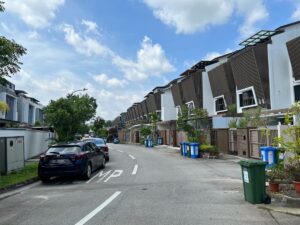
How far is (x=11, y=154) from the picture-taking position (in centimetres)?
1591

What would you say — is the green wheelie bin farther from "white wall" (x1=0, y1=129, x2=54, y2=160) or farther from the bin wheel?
"white wall" (x1=0, y1=129, x2=54, y2=160)

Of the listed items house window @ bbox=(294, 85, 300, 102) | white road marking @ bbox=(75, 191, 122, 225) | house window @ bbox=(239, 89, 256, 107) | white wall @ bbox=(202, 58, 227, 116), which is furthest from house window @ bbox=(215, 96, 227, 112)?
white road marking @ bbox=(75, 191, 122, 225)

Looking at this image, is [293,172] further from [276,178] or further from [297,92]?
[297,92]

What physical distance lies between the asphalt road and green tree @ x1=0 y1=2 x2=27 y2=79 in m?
4.34

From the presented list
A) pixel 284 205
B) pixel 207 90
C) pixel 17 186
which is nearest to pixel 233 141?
pixel 17 186

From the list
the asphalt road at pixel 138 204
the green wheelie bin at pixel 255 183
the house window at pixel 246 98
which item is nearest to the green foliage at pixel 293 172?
the green wheelie bin at pixel 255 183

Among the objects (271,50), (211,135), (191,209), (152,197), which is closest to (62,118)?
(211,135)

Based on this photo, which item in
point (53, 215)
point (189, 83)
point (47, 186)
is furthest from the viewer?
point (189, 83)

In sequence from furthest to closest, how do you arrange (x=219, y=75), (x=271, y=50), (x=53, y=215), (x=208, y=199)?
(x=219, y=75)
(x=271, y=50)
(x=208, y=199)
(x=53, y=215)

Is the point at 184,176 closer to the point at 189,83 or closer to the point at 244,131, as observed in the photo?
the point at 244,131

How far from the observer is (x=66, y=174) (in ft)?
45.1

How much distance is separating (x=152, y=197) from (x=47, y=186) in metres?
5.40

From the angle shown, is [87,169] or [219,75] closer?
[87,169]

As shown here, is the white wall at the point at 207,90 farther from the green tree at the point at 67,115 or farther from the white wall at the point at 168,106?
the green tree at the point at 67,115
